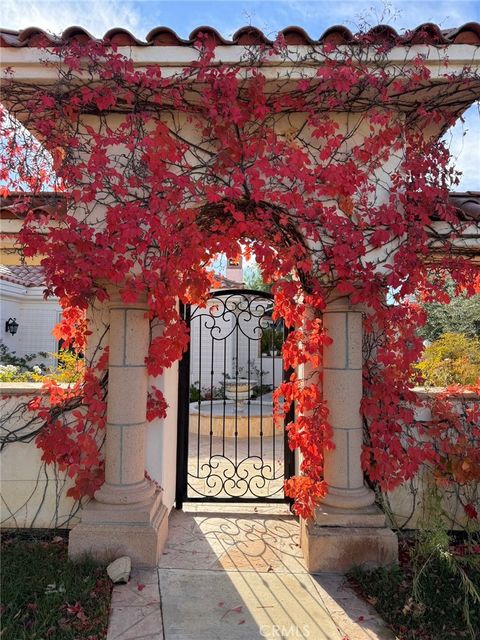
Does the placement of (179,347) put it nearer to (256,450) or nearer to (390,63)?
(390,63)

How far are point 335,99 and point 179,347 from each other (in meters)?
2.52

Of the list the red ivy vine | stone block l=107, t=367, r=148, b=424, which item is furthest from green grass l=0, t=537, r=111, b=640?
stone block l=107, t=367, r=148, b=424

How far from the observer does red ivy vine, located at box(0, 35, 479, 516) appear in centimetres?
333

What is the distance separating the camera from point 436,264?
157 inches

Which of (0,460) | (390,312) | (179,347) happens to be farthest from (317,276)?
(0,460)

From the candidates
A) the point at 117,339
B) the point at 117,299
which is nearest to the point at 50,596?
the point at 117,339

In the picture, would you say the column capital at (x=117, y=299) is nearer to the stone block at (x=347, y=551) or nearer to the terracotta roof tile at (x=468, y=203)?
the stone block at (x=347, y=551)

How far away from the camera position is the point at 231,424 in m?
8.54

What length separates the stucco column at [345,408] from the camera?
3566 millimetres

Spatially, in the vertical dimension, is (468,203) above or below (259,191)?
above

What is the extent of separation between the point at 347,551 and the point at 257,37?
13.9 feet

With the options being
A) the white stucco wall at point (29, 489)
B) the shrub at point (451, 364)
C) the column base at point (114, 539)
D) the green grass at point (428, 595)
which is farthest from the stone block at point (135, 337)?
the shrub at point (451, 364)

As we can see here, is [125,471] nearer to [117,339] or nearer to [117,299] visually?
[117,339]

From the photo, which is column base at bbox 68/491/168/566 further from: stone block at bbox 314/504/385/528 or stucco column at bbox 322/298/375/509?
stucco column at bbox 322/298/375/509
